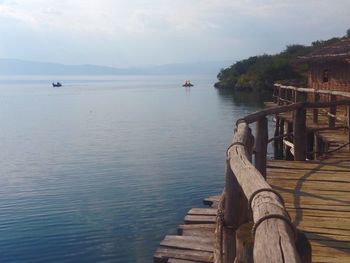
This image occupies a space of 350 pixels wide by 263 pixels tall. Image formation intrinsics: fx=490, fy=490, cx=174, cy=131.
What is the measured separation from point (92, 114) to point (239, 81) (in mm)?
45137

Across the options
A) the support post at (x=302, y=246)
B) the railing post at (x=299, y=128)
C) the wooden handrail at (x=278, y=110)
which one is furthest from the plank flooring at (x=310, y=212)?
the support post at (x=302, y=246)

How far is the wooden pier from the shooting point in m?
2.72

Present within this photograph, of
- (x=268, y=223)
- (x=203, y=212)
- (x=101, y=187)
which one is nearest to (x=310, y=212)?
(x=268, y=223)

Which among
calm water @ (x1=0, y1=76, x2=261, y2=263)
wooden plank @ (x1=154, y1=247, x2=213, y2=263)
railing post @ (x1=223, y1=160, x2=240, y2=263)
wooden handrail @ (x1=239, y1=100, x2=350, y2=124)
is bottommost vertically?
calm water @ (x1=0, y1=76, x2=261, y2=263)

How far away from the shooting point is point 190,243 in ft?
34.7

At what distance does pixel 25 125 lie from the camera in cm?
5119

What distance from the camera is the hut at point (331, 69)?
26062 mm

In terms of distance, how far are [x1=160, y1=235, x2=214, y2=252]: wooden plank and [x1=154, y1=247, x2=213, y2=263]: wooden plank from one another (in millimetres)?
142

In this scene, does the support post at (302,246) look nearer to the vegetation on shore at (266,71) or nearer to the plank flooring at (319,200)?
the plank flooring at (319,200)

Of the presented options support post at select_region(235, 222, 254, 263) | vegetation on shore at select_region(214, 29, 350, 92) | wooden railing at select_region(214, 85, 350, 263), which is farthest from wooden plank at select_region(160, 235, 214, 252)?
vegetation on shore at select_region(214, 29, 350, 92)

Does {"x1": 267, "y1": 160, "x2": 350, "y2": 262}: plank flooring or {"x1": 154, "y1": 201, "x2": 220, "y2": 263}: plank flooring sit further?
{"x1": 154, "y1": 201, "x2": 220, "y2": 263}: plank flooring

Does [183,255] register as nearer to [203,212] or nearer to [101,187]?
[203,212]

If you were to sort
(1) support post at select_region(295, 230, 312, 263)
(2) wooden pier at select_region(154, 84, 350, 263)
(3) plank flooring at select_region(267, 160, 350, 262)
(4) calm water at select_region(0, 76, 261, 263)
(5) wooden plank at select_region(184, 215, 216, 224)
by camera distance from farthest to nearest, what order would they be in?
1. (4) calm water at select_region(0, 76, 261, 263)
2. (5) wooden plank at select_region(184, 215, 216, 224)
3. (3) plank flooring at select_region(267, 160, 350, 262)
4. (1) support post at select_region(295, 230, 312, 263)
5. (2) wooden pier at select_region(154, 84, 350, 263)

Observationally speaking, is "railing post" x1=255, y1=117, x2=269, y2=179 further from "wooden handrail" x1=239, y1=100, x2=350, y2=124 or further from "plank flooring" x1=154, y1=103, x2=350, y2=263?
"plank flooring" x1=154, y1=103, x2=350, y2=263
